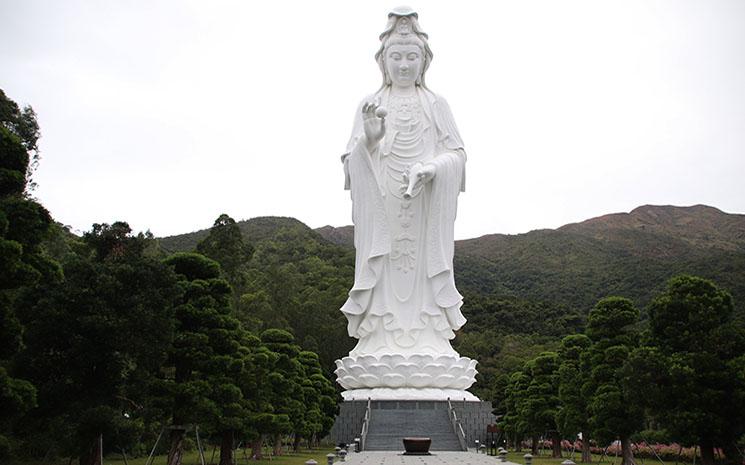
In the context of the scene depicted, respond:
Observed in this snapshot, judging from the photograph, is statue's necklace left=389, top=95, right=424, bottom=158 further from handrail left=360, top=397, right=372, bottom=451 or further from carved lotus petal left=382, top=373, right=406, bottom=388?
handrail left=360, top=397, right=372, bottom=451

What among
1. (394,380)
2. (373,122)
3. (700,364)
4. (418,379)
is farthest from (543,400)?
(373,122)

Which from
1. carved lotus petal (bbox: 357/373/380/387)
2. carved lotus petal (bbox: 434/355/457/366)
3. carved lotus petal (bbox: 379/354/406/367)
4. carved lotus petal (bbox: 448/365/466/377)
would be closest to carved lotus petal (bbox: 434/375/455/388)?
carved lotus petal (bbox: 448/365/466/377)

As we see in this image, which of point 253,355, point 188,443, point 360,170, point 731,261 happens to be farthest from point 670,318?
point 731,261

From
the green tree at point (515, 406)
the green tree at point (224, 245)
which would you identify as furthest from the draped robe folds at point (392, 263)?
the green tree at point (224, 245)

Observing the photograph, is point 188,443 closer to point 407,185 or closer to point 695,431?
point 407,185

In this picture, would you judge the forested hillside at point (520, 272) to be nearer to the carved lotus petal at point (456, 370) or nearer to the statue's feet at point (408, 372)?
the carved lotus petal at point (456, 370)

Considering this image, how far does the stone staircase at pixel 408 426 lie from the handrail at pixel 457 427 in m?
0.09

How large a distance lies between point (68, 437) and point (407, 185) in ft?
40.9

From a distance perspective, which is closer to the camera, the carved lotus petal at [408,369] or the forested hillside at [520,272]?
the carved lotus petal at [408,369]

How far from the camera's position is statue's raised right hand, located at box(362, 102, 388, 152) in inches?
773

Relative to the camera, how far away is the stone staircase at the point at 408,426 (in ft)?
58.4

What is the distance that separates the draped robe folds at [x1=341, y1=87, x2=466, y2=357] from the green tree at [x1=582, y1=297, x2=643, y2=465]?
6.56 m

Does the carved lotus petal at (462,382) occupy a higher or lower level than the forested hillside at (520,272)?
lower

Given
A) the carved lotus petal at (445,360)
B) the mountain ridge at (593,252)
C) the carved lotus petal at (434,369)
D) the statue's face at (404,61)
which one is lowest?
the carved lotus petal at (434,369)
